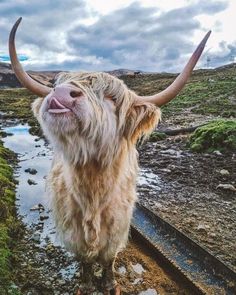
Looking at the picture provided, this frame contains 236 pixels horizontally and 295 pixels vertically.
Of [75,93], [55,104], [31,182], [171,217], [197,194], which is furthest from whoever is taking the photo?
[31,182]

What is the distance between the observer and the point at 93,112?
11.7 feet

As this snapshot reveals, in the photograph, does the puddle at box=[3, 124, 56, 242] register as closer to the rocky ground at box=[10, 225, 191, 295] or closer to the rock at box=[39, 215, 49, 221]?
the rock at box=[39, 215, 49, 221]

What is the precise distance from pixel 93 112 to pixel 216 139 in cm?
782

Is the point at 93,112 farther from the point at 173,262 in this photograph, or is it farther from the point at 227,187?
the point at 227,187

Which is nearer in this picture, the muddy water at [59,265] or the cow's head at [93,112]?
the cow's head at [93,112]

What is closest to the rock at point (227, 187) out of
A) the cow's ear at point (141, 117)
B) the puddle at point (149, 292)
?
the puddle at point (149, 292)

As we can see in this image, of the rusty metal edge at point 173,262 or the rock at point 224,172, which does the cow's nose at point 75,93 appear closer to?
the rusty metal edge at point 173,262

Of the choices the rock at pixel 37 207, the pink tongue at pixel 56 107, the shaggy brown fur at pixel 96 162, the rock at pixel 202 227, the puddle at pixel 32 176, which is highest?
the pink tongue at pixel 56 107

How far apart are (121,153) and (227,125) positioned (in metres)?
7.55

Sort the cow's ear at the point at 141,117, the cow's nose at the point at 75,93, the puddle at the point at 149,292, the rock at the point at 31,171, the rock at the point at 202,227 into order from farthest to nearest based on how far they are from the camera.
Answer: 1. the rock at the point at 31,171
2. the rock at the point at 202,227
3. the puddle at the point at 149,292
4. the cow's ear at the point at 141,117
5. the cow's nose at the point at 75,93

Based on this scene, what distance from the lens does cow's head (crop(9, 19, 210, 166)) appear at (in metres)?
3.43

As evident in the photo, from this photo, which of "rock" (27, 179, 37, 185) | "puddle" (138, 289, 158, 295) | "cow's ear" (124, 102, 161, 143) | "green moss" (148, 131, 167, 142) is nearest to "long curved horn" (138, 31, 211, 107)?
"cow's ear" (124, 102, 161, 143)

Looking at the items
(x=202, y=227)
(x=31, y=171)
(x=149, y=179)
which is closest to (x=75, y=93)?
(x=202, y=227)

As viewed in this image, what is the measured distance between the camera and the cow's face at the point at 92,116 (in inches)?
135
